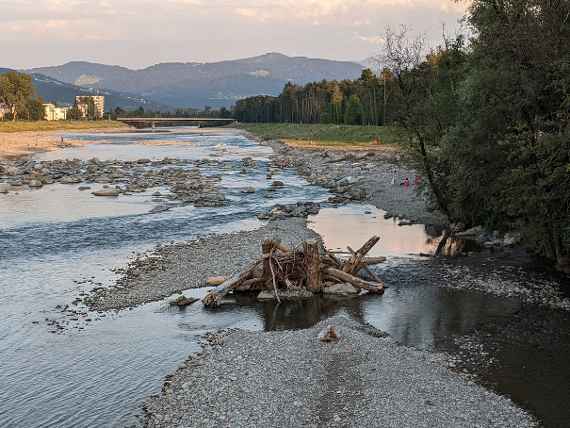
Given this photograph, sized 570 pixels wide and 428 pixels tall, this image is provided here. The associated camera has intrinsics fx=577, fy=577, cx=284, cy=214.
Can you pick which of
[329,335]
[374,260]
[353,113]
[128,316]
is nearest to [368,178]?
[374,260]

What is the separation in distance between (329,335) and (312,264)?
611 cm

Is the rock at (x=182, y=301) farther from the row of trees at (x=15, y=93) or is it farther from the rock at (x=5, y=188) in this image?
the row of trees at (x=15, y=93)

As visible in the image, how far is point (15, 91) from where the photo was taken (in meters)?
190

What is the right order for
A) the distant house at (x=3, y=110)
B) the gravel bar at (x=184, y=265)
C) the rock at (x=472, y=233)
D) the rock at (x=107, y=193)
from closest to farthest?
1. the gravel bar at (x=184, y=265)
2. the rock at (x=472, y=233)
3. the rock at (x=107, y=193)
4. the distant house at (x=3, y=110)

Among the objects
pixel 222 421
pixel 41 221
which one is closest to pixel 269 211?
pixel 41 221

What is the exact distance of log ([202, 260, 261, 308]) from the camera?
2306 cm

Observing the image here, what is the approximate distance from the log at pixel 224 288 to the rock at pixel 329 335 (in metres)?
5.76

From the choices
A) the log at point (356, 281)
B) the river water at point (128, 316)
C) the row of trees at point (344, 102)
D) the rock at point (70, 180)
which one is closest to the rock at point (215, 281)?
the river water at point (128, 316)

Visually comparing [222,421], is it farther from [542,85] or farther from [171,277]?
[542,85]

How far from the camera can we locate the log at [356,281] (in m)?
24.8

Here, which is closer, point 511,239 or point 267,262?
point 267,262

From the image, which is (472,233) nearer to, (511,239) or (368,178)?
(511,239)

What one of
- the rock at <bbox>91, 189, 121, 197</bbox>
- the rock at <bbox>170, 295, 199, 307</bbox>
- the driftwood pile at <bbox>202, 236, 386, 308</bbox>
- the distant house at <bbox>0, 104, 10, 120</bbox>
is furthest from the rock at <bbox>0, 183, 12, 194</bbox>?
the distant house at <bbox>0, 104, 10, 120</bbox>

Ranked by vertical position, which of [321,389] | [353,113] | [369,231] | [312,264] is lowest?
[321,389]
